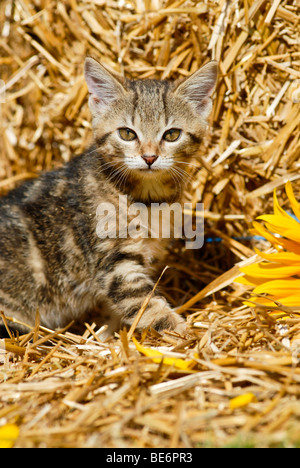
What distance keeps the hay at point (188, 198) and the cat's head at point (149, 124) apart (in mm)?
282

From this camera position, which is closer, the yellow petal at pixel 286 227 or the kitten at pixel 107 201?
the yellow petal at pixel 286 227

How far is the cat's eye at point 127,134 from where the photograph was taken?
2.24 meters

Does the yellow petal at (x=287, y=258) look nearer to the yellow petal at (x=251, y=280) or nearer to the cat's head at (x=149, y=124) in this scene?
the yellow petal at (x=251, y=280)

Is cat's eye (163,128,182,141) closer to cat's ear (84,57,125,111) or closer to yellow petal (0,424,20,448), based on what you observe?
cat's ear (84,57,125,111)

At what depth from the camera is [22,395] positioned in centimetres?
151

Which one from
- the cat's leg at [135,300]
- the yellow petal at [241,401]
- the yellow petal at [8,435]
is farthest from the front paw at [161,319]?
the yellow petal at [8,435]

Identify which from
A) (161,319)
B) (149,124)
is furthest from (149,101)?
(161,319)

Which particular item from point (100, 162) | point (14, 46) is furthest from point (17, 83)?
point (100, 162)

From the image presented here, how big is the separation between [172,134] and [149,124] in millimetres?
130

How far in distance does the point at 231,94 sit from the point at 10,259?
1.49 meters

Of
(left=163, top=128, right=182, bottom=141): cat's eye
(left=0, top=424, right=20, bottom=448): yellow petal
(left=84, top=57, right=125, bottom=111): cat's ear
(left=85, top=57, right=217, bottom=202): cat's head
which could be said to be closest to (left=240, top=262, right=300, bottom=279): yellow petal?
(left=85, top=57, right=217, bottom=202): cat's head

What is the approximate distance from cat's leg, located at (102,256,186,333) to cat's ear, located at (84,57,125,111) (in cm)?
83

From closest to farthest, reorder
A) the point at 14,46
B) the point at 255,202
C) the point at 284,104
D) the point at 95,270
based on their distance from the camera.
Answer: the point at 95,270 → the point at 284,104 → the point at 255,202 → the point at 14,46

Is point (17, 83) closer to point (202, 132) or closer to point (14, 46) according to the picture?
point (14, 46)
